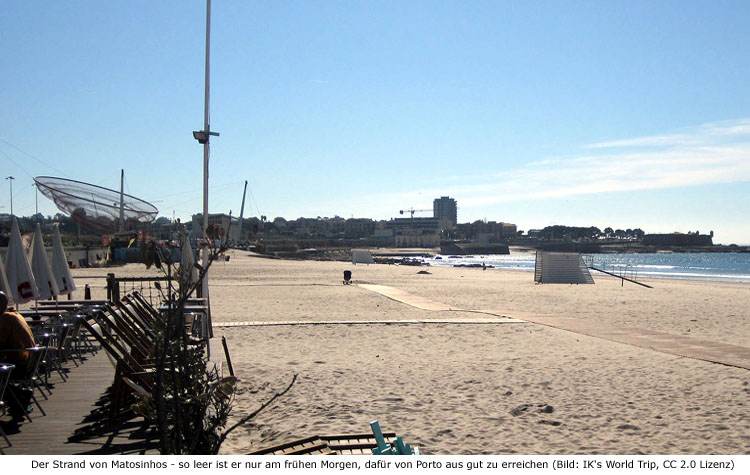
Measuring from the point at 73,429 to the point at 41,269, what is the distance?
624 cm

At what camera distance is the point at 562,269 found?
34062 mm

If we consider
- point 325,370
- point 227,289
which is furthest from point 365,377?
point 227,289

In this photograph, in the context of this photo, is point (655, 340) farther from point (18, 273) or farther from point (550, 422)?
point (18, 273)

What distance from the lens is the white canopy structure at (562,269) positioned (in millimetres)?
33688

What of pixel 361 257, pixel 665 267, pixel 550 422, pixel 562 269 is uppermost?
pixel 562 269

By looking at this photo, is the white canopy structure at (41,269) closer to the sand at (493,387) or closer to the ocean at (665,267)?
the sand at (493,387)

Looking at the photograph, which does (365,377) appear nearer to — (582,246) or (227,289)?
(227,289)

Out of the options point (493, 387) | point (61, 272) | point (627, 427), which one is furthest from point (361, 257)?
point (627, 427)

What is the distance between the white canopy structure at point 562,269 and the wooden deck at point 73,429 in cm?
2821

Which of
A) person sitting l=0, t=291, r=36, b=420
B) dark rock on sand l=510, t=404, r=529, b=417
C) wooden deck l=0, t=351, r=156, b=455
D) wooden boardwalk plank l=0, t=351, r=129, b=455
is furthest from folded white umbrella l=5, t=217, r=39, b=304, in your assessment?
dark rock on sand l=510, t=404, r=529, b=417

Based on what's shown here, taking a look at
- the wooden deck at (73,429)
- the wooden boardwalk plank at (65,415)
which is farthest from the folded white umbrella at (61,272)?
the wooden deck at (73,429)

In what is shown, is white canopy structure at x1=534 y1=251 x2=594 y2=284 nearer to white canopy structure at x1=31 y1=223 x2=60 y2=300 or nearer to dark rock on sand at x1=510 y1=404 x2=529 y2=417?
white canopy structure at x1=31 y1=223 x2=60 y2=300
